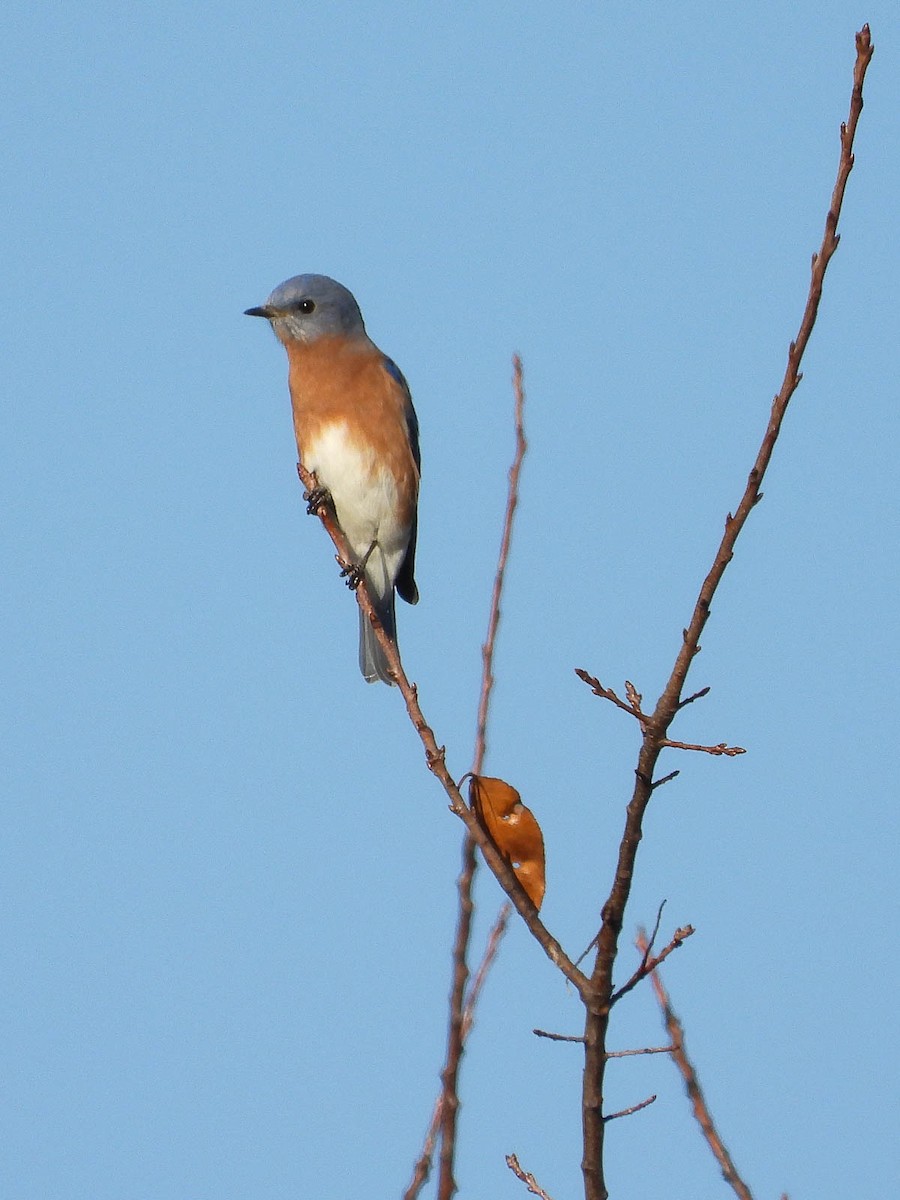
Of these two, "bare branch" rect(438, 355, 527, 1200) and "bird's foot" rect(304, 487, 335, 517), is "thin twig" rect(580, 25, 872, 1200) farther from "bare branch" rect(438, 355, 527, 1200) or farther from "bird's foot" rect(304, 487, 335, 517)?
"bird's foot" rect(304, 487, 335, 517)

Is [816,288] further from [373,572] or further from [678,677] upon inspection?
[373,572]

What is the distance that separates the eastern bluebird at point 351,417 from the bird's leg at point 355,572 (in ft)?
0.07

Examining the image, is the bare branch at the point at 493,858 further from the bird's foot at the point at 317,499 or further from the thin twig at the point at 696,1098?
the bird's foot at the point at 317,499

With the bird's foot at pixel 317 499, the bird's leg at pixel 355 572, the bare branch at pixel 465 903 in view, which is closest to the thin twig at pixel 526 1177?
the bare branch at pixel 465 903

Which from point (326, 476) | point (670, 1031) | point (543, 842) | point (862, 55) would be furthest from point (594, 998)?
point (326, 476)

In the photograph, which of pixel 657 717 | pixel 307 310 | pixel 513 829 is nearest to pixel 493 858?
pixel 513 829

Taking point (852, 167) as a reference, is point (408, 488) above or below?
above

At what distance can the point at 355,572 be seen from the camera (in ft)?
17.0

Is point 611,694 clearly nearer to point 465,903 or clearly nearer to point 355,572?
point 465,903

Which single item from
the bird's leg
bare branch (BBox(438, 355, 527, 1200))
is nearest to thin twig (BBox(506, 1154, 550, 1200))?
bare branch (BBox(438, 355, 527, 1200))

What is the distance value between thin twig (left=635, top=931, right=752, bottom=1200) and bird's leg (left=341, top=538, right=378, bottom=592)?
1698 mm

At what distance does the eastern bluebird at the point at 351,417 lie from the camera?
21.8 feet

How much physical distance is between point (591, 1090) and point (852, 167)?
1482mm

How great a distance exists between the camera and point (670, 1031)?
3.41 metres
